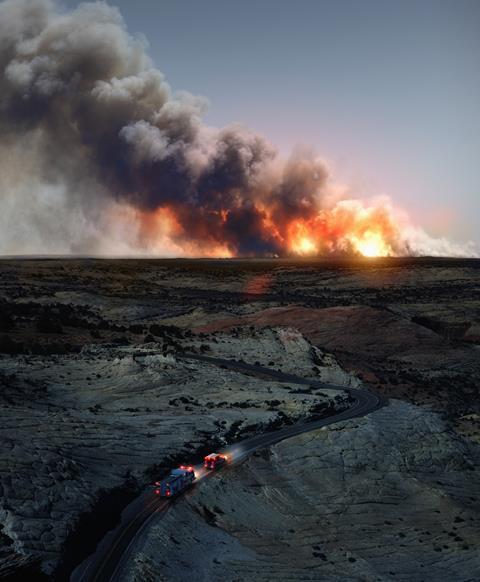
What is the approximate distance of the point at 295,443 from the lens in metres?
42.0

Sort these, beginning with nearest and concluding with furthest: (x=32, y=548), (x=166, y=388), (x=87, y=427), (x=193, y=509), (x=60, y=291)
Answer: (x=32, y=548) → (x=193, y=509) → (x=87, y=427) → (x=166, y=388) → (x=60, y=291)

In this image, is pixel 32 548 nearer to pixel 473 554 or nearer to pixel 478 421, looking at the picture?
pixel 473 554

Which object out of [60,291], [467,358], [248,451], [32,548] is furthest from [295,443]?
[60,291]

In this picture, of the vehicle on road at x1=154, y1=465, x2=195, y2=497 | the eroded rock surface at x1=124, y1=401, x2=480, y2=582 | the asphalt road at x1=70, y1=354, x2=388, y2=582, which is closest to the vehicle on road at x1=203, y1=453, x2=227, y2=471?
the asphalt road at x1=70, y1=354, x2=388, y2=582

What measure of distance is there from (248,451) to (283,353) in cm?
3214

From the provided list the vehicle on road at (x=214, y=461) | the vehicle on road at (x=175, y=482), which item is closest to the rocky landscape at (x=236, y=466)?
the vehicle on road at (x=175, y=482)

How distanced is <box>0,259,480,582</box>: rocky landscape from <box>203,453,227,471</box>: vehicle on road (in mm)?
1262

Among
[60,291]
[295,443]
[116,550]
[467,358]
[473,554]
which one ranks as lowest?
[473,554]

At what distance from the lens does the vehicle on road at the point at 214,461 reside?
121 ft

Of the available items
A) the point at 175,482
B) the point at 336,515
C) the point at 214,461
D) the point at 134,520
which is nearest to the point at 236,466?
the point at 214,461

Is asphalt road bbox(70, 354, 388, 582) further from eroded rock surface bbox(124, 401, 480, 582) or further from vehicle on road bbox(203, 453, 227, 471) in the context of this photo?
vehicle on road bbox(203, 453, 227, 471)

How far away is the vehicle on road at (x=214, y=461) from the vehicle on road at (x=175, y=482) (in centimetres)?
206

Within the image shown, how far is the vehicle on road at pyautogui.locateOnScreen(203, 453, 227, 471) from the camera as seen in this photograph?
1452 inches

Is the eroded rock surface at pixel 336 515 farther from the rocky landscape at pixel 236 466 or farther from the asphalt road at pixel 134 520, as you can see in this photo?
the asphalt road at pixel 134 520
